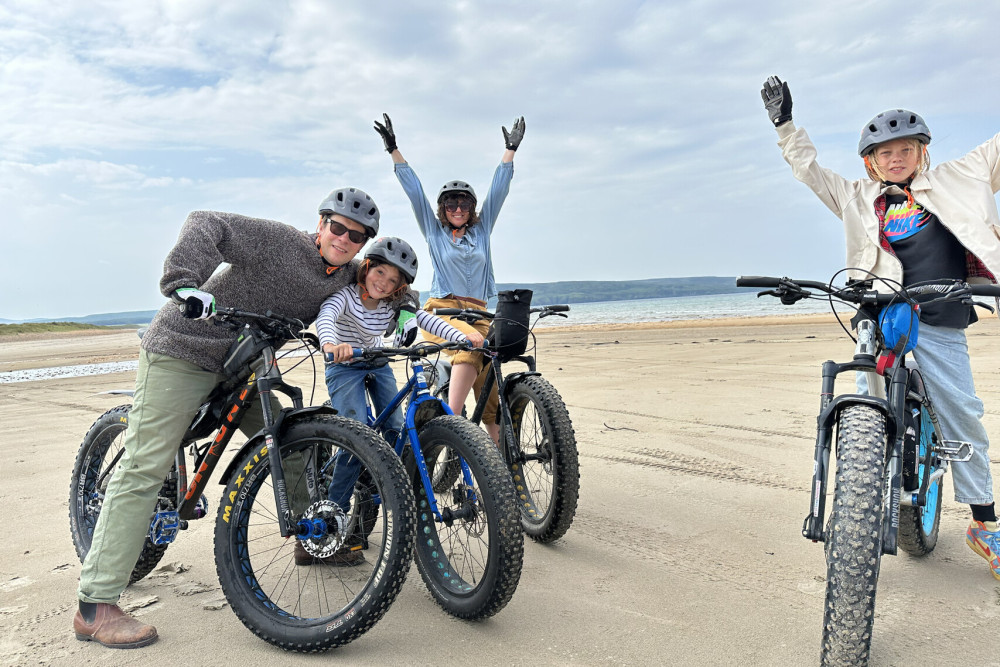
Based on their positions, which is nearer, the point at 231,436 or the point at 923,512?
the point at 231,436

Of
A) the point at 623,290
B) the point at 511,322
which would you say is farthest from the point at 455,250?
the point at 623,290

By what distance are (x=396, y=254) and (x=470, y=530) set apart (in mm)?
1427

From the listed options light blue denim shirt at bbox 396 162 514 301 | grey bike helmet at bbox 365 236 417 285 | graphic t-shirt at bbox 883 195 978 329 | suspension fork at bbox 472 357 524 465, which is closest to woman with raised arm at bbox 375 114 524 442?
light blue denim shirt at bbox 396 162 514 301

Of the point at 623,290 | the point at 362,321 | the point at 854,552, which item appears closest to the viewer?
the point at 854,552

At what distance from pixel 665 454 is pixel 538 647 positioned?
3184 mm

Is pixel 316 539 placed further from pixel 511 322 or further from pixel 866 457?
pixel 866 457

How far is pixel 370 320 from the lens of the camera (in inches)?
142

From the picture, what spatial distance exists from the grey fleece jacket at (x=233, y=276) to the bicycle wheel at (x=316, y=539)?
1.95 ft

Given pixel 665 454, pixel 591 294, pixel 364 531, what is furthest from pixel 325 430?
pixel 591 294

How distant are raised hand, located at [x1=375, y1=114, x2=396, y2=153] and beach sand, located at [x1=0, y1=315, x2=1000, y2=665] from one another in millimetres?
2906

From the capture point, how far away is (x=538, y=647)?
2.68 meters

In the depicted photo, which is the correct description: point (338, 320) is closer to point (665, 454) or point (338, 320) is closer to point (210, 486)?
point (210, 486)

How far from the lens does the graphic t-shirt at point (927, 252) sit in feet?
10.7

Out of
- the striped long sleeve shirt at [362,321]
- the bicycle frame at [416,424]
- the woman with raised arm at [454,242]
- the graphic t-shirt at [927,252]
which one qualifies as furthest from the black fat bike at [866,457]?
the woman with raised arm at [454,242]
